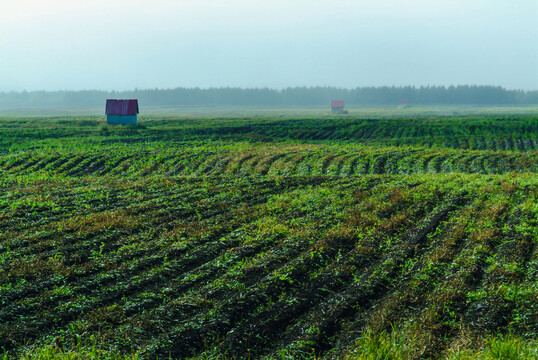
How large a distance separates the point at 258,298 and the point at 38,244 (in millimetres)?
7720

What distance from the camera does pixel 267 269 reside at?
12023 mm

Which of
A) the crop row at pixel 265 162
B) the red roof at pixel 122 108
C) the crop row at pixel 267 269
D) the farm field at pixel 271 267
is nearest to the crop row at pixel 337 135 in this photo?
the red roof at pixel 122 108

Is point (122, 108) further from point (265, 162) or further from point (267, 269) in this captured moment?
point (267, 269)

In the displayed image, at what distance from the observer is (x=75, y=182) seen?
2500 cm

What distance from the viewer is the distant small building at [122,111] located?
68062 millimetres

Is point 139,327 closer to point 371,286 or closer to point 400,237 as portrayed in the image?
point 371,286

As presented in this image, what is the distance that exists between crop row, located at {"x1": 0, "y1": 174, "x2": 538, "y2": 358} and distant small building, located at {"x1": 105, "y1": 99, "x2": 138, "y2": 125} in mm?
50169

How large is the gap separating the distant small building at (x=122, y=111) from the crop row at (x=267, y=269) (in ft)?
165

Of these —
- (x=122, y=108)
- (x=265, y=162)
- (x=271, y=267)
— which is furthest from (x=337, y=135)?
(x=271, y=267)

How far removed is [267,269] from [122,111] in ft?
203

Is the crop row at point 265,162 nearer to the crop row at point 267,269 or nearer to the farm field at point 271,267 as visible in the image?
the farm field at point 271,267

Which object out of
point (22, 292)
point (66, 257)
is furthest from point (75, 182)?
point (22, 292)

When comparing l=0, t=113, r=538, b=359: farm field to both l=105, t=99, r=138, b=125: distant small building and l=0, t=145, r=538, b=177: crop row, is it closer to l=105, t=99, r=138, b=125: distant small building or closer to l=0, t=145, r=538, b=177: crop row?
l=0, t=145, r=538, b=177: crop row

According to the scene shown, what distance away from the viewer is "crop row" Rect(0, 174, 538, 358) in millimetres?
9062
